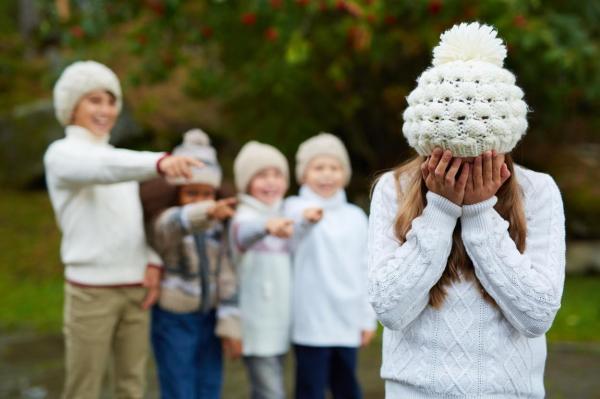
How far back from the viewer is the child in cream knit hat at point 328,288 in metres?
4.44

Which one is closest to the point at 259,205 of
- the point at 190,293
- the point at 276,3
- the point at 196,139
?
the point at 196,139

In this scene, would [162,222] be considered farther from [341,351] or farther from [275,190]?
[341,351]

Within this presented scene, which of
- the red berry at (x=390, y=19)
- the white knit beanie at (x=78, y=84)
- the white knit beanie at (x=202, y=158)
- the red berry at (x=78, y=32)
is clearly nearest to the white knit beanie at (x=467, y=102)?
the white knit beanie at (x=202, y=158)

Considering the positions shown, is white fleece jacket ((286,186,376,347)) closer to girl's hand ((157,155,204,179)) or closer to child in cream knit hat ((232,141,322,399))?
child in cream knit hat ((232,141,322,399))

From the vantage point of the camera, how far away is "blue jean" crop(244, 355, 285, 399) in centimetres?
441

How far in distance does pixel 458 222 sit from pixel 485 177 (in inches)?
7.7

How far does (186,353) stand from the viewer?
14.0ft

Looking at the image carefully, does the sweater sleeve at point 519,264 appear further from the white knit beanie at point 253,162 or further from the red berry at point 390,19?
the red berry at point 390,19

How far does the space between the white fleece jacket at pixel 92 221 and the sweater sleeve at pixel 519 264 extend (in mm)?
1993

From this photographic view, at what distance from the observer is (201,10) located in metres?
8.22

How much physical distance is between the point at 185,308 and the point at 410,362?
6.42ft

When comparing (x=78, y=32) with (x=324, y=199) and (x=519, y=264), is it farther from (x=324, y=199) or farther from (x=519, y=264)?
(x=519, y=264)

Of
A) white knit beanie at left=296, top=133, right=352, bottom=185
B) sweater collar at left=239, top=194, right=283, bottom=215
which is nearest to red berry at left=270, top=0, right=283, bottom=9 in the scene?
white knit beanie at left=296, top=133, right=352, bottom=185

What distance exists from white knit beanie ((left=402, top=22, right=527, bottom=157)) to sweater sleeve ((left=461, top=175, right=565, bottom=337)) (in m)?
0.22
